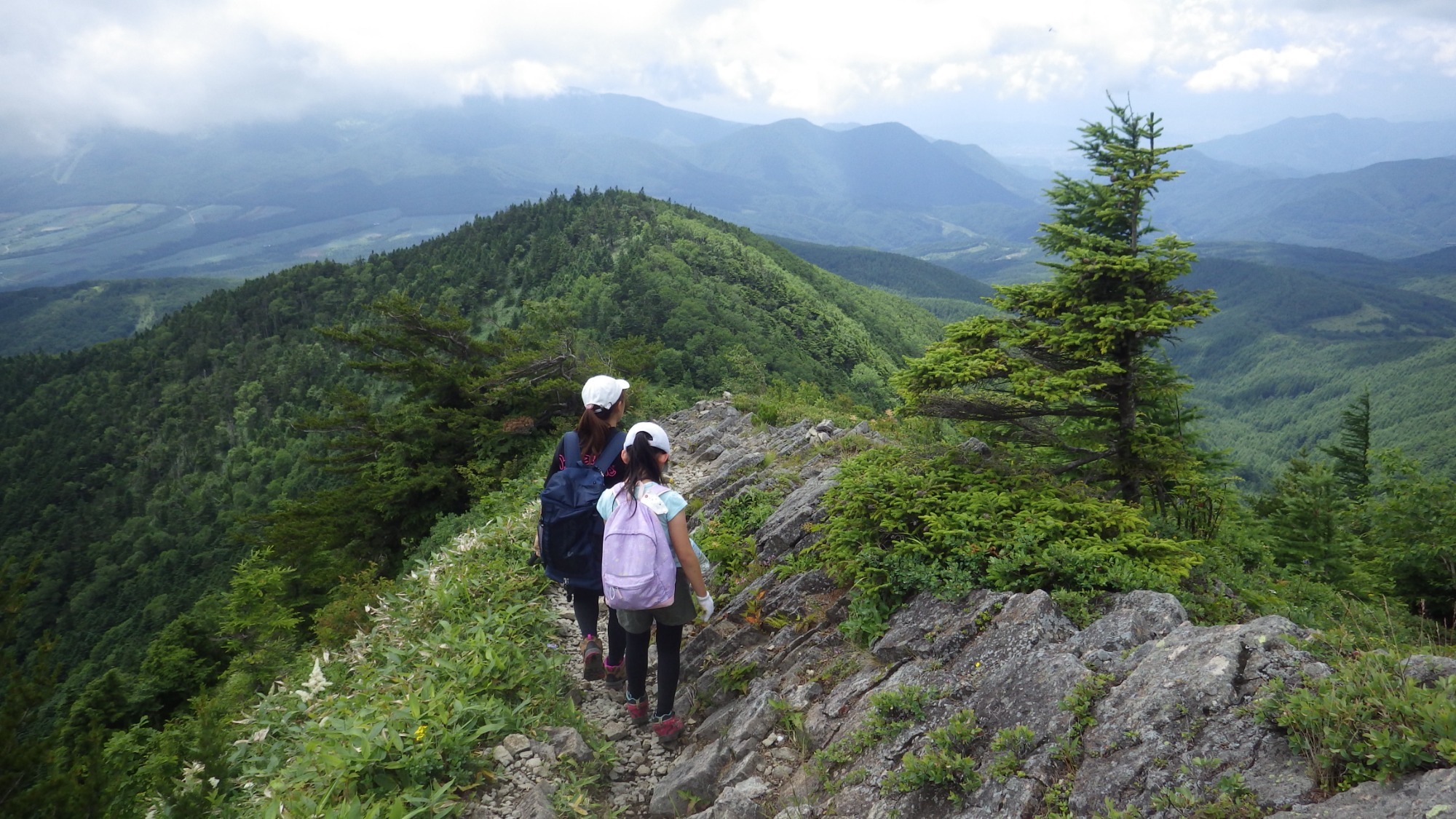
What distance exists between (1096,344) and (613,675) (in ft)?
20.3

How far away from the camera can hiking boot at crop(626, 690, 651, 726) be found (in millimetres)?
5617

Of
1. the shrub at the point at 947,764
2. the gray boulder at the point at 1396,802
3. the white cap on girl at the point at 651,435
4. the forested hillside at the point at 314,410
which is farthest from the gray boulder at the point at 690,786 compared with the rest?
the forested hillside at the point at 314,410

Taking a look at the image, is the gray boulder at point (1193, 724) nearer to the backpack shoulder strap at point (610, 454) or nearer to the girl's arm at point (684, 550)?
the girl's arm at point (684, 550)

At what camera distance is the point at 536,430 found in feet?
65.3

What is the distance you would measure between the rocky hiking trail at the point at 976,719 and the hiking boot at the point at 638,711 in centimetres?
11

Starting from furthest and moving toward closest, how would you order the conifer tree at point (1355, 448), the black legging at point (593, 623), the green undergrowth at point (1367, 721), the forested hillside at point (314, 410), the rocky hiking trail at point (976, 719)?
1. the conifer tree at point (1355, 448)
2. the forested hillside at point (314, 410)
3. the black legging at point (593, 623)
4. the rocky hiking trail at point (976, 719)
5. the green undergrowth at point (1367, 721)

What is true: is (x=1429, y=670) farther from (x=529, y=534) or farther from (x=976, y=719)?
(x=529, y=534)

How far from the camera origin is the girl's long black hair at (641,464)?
15.9ft

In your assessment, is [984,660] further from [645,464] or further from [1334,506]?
[1334,506]

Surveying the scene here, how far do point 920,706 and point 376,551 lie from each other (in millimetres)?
18956

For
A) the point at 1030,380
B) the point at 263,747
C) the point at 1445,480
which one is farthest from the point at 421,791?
the point at 1445,480

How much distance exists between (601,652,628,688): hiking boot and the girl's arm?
1.66 m

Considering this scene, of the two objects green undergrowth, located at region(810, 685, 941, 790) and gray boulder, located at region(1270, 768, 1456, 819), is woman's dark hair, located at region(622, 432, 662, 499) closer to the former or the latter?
green undergrowth, located at region(810, 685, 941, 790)

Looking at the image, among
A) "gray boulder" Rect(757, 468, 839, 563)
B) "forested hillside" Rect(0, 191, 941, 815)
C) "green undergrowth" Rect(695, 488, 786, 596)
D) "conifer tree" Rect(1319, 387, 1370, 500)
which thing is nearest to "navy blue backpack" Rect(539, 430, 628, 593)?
"green undergrowth" Rect(695, 488, 786, 596)
